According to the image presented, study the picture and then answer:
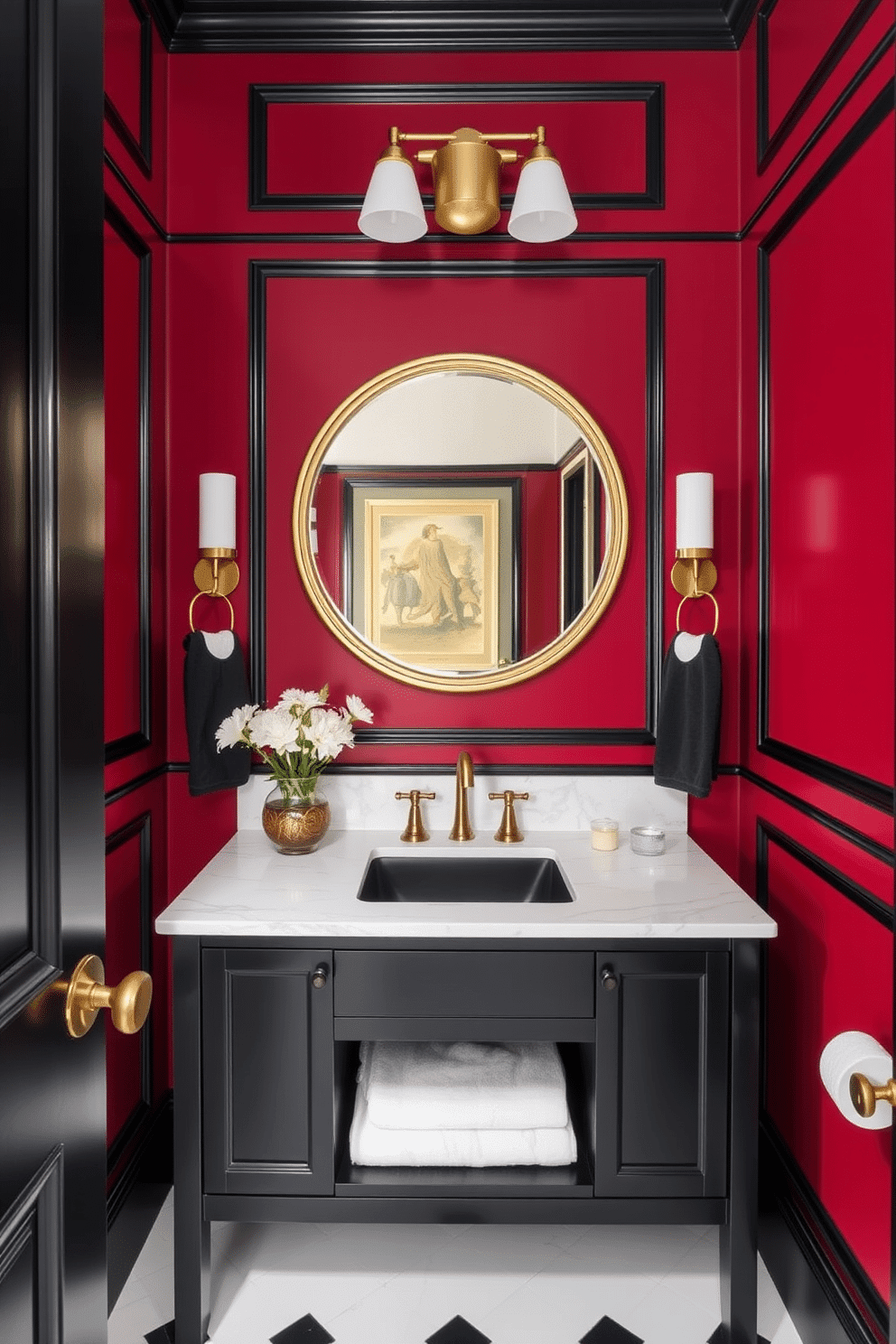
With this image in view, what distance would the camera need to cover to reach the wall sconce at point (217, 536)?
6.38 ft

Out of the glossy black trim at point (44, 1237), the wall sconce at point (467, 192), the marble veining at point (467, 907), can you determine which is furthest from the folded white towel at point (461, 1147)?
the wall sconce at point (467, 192)

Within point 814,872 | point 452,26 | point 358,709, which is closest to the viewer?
point 814,872

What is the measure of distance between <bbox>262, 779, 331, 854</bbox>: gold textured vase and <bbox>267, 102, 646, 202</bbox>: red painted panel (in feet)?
4.63

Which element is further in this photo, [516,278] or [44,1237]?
[516,278]

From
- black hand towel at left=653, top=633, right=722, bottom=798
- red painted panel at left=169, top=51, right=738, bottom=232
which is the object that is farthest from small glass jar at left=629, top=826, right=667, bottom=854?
red painted panel at left=169, top=51, right=738, bottom=232

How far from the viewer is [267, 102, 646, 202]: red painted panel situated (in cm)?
203

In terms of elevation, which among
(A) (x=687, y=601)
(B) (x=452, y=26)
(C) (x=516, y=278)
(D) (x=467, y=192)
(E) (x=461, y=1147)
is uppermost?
(B) (x=452, y=26)

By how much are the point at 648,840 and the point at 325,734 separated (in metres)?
0.73

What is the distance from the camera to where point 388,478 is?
6.72ft

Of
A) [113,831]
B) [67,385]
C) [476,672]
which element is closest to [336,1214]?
[113,831]

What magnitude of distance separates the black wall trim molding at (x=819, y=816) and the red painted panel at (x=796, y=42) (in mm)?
1371

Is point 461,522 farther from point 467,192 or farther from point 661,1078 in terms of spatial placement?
point 661,1078

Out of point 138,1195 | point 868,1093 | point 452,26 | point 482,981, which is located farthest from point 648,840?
point 452,26

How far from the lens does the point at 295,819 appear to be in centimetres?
180
